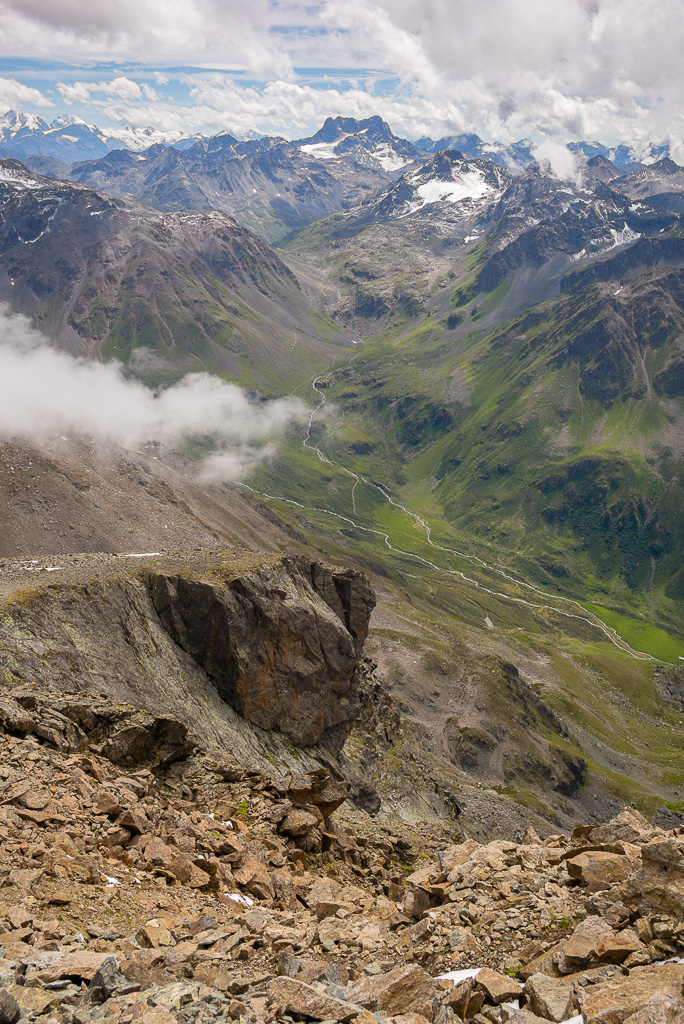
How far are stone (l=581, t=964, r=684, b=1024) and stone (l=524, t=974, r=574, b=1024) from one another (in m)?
0.48

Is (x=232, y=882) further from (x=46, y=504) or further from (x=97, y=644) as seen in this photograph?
(x=46, y=504)

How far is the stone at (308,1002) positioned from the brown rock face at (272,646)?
3755 centimetres

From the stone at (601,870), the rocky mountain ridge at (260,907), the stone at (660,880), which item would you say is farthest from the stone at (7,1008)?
the stone at (601,870)

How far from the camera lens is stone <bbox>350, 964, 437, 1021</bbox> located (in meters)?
18.0

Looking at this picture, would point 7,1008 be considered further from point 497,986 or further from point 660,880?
point 660,880

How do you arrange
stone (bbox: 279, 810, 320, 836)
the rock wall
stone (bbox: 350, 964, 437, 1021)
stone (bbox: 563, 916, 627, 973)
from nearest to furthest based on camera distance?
stone (bbox: 350, 964, 437, 1021), stone (bbox: 563, 916, 627, 973), stone (bbox: 279, 810, 320, 836), the rock wall

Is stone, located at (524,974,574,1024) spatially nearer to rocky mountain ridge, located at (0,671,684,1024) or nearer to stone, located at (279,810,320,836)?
rocky mountain ridge, located at (0,671,684,1024)

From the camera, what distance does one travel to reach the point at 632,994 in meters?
15.9

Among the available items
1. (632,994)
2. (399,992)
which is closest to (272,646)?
(399,992)

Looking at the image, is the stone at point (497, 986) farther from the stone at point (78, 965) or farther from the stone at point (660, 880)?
the stone at point (78, 965)

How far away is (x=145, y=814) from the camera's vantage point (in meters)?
30.5

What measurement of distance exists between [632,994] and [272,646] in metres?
43.5

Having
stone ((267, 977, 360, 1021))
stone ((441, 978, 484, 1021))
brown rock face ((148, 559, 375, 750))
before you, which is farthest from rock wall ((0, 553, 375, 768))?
stone ((441, 978, 484, 1021))

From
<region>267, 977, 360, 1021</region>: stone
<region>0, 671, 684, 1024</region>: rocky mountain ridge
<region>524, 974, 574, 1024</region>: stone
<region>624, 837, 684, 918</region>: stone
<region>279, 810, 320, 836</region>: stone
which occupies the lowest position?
<region>279, 810, 320, 836</region>: stone
